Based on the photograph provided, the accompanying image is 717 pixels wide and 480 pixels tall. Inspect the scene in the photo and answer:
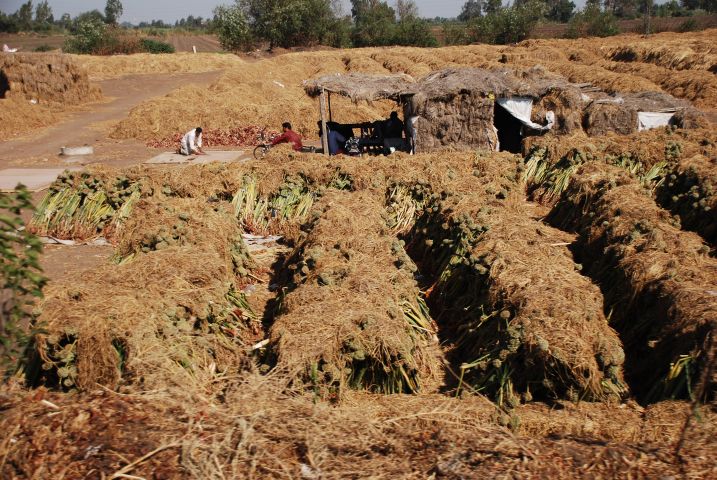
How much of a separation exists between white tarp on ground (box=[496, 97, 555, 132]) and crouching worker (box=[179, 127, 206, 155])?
28.1 feet

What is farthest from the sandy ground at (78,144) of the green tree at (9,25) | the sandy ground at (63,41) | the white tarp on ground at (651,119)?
the green tree at (9,25)

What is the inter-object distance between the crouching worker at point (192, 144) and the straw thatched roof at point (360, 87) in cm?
401

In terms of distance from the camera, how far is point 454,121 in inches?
622

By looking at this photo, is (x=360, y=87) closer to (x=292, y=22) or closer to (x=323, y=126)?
(x=323, y=126)

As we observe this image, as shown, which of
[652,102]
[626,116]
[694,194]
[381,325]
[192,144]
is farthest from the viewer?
[192,144]

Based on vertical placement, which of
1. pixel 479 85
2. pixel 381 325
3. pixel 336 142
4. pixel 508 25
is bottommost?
pixel 381 325

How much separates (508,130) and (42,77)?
21.2 meters

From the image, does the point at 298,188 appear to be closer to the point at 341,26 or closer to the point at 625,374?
the point at 625,374

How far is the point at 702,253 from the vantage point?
746cm

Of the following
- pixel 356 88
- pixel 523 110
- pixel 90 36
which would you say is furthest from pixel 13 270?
pixel 90 36

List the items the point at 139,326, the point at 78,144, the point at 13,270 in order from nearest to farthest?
the point at 13,270, the point at 139,326, the point at 78,144

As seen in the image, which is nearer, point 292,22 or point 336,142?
point 336,142

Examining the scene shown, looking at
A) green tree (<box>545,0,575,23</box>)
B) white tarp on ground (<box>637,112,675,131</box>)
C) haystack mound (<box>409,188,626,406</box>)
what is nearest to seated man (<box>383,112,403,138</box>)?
white tarp on ground (<box>637,112,675,131</box>)

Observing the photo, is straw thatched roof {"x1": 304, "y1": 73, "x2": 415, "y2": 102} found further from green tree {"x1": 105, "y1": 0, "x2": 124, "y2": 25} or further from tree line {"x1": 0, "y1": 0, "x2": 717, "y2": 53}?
green tree {"x1": 105, "y1": 0, "x2": 124, "y2": 25}
